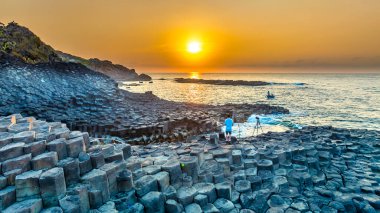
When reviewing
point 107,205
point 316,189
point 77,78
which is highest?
point 77,78

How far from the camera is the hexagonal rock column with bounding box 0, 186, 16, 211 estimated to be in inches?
167

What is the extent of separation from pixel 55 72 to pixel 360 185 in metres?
31.4

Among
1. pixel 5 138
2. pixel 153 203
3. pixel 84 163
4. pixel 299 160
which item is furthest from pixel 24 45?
pixel 299 160

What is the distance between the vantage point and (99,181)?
16.9 feet

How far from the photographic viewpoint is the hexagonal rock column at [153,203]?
17.5 feet

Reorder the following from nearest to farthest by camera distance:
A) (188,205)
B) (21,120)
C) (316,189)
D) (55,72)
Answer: (188,205) → (316,189) → (21,120) → (55,72)

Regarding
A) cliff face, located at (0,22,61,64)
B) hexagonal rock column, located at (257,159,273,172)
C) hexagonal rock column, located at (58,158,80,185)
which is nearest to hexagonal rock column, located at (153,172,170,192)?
hexagonal rock column, located at (58,158,80,185)

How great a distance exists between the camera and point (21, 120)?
24.5 ft

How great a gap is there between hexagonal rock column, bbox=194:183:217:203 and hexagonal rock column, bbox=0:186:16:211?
3797mm

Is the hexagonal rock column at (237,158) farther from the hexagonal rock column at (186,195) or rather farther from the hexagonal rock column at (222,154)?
the hexagonal rock column at (186,195)

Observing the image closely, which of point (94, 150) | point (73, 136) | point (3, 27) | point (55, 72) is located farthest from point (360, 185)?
point (3, 27)

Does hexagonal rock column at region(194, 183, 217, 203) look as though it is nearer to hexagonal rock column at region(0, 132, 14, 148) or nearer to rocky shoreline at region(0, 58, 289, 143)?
hexagonal rock column at region(0, 132, 14, 148)

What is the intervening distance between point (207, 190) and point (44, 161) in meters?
3.67

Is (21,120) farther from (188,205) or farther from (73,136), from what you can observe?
(188,205)
